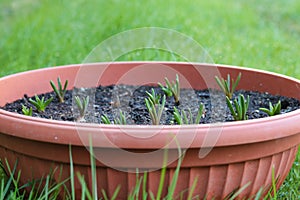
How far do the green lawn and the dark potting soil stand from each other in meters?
0.77

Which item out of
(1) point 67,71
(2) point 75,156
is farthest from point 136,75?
(2) point 75,156

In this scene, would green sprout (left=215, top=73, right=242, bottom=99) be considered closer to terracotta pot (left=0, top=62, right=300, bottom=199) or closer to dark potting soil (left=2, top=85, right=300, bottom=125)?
dark potting soil (left=2, top=85, right=300, bottom=125)

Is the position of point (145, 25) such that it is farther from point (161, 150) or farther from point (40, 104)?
point (161, 150)

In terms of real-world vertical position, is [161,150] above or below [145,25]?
below

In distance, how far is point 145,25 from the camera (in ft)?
12.6

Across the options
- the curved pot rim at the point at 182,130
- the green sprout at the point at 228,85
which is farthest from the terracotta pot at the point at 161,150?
the green sprout at the point at 228,85

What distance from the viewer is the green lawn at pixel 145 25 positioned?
3439 millimetres

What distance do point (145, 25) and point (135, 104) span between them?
73.0 inches

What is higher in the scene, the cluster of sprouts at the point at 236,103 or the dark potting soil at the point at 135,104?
the cluster of sprouts at the point at 236,103

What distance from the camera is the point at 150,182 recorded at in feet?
5.01

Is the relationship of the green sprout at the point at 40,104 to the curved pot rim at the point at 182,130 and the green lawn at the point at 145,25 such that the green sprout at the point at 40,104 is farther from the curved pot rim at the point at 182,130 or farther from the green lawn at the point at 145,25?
the green lawn at the point at 145,25

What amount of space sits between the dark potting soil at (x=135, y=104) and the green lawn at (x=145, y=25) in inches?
30.4

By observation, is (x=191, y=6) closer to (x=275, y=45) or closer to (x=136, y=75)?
(x=275, y=45)

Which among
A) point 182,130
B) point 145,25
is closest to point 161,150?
point 182,130
